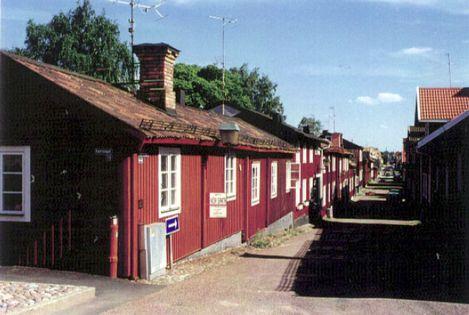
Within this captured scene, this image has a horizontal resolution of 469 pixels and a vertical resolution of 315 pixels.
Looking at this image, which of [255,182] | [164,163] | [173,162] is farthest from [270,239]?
[164,163]

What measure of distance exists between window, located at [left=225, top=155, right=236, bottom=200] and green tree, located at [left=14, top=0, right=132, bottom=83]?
85.8 ft

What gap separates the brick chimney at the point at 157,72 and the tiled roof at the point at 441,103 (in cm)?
1439

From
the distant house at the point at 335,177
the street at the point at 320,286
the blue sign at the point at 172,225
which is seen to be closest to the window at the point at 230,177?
the street at the point at 320,286

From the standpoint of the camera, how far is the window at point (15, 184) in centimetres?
948

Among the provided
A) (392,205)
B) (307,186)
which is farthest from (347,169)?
(307,186)

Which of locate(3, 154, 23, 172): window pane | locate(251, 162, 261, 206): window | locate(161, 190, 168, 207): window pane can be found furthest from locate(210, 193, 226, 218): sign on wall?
locate(251, 162, 261, 206): window

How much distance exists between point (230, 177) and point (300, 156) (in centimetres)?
1314


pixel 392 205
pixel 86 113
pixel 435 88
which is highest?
pixel 435 88

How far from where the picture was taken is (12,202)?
9719mm

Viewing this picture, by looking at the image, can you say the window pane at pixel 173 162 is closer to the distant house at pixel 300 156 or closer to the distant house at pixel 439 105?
the distant house at pixel 300 156

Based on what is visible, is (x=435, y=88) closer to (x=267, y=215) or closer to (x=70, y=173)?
(x=267, y=215)

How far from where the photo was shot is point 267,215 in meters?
19.3

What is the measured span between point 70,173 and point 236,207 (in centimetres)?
678

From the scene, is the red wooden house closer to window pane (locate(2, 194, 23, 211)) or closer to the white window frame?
window pane (locate(2, 194, 23, 211))
